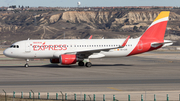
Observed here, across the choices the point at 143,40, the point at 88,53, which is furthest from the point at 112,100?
the point at 143,40

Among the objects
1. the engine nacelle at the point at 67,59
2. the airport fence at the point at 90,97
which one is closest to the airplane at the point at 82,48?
the engine nacelle at the point at 67,59

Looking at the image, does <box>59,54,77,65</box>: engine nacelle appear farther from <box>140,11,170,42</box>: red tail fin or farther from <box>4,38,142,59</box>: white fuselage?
<box>140,11,170,42</box>: red tail fin

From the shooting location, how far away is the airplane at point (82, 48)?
138ft

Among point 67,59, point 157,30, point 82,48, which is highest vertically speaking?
point 157,30

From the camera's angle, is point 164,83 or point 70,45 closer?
point 164,83

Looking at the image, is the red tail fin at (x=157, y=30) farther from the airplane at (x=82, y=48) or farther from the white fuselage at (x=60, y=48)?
the white fuselage at (x=60, y=48)

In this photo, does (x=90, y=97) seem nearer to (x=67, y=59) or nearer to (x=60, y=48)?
(x=67, y=59)

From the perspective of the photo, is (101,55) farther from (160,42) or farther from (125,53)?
(160,42)

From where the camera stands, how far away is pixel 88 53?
4216 cm

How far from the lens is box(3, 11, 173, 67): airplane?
4209 centimetres

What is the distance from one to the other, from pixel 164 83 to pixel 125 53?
721 inches

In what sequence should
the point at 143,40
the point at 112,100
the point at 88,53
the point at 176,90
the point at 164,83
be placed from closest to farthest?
the point at 112,100, the point at 176,90, the point at 164,83, the point at 88,53, the point at 143,40

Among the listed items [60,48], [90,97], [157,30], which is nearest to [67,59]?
[60,48]

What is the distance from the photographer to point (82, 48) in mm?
43469
